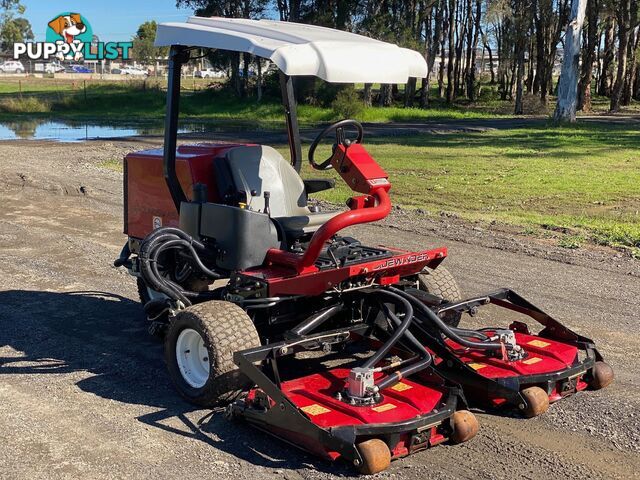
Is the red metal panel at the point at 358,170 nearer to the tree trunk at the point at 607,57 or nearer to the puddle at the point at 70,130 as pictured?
the puddle at the point at 70,130

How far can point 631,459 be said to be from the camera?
4395 millimetres

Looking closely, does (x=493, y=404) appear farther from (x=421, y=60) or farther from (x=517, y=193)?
(x=517, y=193)

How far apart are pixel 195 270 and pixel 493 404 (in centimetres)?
219

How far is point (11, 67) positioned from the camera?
103 meters

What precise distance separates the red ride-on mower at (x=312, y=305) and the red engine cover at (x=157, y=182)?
0.7 inches

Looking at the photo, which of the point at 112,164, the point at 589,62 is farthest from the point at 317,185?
the point at 589,62

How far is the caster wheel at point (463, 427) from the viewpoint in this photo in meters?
4.44

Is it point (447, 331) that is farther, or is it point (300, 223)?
point (300, 223)

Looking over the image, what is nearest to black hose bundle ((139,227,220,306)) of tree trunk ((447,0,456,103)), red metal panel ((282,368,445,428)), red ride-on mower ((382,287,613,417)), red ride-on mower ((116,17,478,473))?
red ride-on mower ((116,17,478,473))

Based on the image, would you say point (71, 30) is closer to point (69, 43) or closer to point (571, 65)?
point (69, 43)

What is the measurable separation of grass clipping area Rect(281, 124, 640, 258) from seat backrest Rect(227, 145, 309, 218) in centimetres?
508

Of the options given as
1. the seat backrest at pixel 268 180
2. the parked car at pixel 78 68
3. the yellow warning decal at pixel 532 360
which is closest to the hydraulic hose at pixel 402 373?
the yellow warning decal at pixel 532 360

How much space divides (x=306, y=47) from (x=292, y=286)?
1430mm

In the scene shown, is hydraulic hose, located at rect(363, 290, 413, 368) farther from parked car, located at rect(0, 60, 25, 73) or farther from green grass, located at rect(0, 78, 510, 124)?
parked car, located at rect(0, 60, 25, 73)
